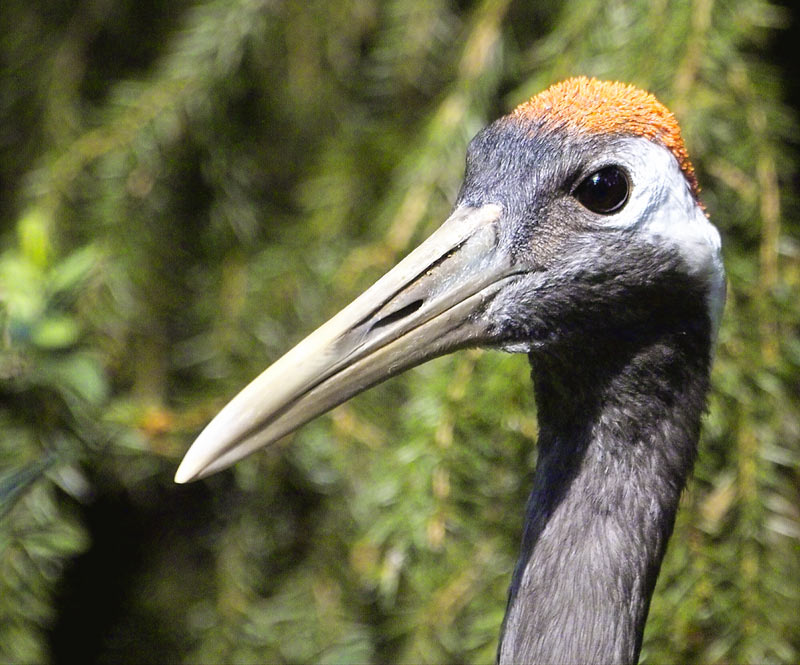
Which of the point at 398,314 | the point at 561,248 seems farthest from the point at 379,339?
the point at 561,248

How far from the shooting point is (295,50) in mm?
1898

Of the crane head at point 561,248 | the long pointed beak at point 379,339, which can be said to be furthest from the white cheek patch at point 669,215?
the long pointed beak at point 379,339

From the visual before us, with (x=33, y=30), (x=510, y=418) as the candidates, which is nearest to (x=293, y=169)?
(x=33, y=30)

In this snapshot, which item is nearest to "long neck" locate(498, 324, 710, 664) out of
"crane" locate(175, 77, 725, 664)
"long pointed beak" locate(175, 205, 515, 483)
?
"crane" locate(175, 77, 725, 664)

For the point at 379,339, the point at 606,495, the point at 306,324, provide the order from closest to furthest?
the point at 379,339 < the point at 606,495 < the point at 306,324

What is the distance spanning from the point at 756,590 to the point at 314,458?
2.36ft

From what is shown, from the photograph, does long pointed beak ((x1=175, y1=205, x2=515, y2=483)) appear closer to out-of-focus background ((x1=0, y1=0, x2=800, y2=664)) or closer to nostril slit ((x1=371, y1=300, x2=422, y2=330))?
nostril slit ((x1=371, y1=300, x2=422, y2=330))

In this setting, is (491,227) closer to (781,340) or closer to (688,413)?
(688,413)

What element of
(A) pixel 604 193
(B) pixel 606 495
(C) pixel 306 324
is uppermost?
(A) pixel 604 193

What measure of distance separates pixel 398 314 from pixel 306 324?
63cm

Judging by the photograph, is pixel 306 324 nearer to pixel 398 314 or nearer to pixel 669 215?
pixel 398 314

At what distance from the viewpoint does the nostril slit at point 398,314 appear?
1099 mm

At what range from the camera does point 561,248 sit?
115cm

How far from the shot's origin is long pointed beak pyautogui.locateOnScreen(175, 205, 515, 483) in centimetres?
104
